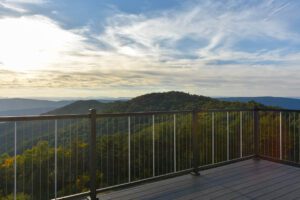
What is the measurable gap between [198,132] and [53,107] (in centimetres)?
1998

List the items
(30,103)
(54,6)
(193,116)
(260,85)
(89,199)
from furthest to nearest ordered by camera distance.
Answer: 1. (30,103)
2. (260,85)
3. (54,6)
4. (193,116)
5. (89,199)

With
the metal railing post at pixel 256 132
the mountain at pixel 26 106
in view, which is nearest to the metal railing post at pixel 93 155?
the metal railing post at pixel 256 132

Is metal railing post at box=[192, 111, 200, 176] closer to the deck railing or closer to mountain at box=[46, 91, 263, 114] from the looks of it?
the deck railing

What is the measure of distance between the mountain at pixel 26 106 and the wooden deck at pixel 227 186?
16.0 metres

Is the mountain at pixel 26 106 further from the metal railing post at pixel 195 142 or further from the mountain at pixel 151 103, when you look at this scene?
the metal railing post at pixel 195 142

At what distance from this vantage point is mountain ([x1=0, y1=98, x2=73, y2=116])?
1838 cm

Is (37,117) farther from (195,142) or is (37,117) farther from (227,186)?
(227,186)

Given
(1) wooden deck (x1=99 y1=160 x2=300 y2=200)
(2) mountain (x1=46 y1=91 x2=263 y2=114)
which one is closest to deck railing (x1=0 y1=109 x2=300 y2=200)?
(1) wooden deck (x1=99 y1=160 x2=300 y2=200)

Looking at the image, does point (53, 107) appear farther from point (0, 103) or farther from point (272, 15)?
point (272, 15)

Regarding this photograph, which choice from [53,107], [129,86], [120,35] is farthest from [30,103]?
[120,35]

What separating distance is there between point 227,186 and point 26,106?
20.2 metres

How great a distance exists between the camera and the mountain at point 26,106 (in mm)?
18375

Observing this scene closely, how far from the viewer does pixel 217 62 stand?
10461 millimetres

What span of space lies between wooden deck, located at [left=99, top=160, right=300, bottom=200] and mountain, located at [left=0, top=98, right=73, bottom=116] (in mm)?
16037
